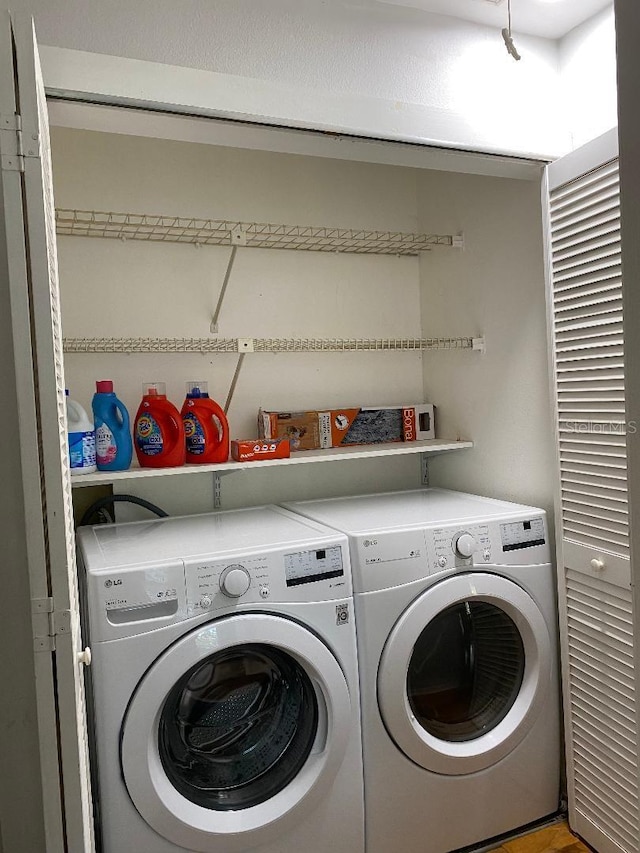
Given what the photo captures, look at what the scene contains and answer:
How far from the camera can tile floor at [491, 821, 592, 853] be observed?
2104mm

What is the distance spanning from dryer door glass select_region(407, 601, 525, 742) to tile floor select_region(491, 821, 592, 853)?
379 millimetres

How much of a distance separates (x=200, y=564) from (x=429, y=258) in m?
1.79

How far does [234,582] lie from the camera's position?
69.8 inches

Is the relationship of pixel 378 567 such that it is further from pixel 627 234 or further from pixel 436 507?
pixel 627 234

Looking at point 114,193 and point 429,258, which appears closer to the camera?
point 114,193

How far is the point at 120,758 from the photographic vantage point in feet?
5.47

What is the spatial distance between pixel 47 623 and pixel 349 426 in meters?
1.70

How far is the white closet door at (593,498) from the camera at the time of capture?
188cm

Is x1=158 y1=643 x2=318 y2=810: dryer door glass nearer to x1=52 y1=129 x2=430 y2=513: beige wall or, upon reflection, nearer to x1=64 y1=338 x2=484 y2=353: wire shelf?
x1=52 y1=129 x2=430 y2=513: beige wall

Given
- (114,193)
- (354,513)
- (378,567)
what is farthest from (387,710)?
(114,193)

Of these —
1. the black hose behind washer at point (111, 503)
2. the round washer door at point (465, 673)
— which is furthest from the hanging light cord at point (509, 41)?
the black hose behind washer at point (111, 503)

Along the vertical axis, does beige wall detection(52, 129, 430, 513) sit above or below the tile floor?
above

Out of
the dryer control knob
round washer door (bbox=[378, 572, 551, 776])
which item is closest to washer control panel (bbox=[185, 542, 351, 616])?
the dryer control knob

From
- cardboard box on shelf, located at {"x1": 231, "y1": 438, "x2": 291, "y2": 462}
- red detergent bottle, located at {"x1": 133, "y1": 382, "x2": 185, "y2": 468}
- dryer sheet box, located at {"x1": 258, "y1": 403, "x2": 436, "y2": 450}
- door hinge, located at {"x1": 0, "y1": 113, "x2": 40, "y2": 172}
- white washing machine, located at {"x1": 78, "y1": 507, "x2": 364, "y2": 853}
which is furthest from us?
dryer sheet box, located at {"x1": 258, "y1": 403, "x2": 436, "y2": 450}
